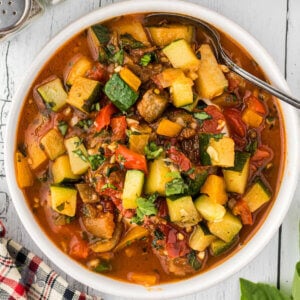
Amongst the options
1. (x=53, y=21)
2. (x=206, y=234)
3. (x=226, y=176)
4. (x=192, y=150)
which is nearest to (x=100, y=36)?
(x=53, y=21)

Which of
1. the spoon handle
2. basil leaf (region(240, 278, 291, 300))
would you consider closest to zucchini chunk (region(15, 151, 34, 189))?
the spoon handle

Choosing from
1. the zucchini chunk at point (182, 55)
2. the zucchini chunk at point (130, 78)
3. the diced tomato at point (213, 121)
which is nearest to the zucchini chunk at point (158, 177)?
the diced tomato at point (213, 121)

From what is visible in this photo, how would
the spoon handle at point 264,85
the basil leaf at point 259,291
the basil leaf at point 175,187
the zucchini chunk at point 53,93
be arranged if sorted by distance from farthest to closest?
the basil leaf at point 259,291 → the zucchini chunk at point 53,93 → the spoon handle at point 264,85 → the basil leaf at point 175,187

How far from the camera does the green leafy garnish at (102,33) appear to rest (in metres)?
3.43

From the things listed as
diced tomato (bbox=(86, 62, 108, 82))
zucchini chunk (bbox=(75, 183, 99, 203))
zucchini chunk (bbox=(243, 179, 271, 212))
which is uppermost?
diced tomato (bbox=(86, 62, 108, 82))

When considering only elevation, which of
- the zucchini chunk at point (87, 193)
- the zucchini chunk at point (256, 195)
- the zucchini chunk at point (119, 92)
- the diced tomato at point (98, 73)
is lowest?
the zucchini chunk at point (256, 195)

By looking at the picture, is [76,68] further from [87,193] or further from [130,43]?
[87,193]

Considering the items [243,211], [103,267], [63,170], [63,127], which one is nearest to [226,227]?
[243,211]

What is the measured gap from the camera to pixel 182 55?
3352 mm

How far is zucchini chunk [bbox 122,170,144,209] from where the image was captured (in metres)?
3.27

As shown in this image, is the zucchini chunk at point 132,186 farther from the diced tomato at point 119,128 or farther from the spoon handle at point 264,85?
the spoon handle at point 264,85

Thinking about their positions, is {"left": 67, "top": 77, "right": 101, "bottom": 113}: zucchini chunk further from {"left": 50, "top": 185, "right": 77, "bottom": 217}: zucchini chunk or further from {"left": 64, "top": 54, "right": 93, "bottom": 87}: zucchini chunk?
{"left": 50, "top": 185, "right": 77, "bottom": 217}: zucchini chunk

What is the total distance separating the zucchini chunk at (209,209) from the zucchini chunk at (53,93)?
101 cm

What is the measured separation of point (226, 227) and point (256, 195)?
28 centimetres
